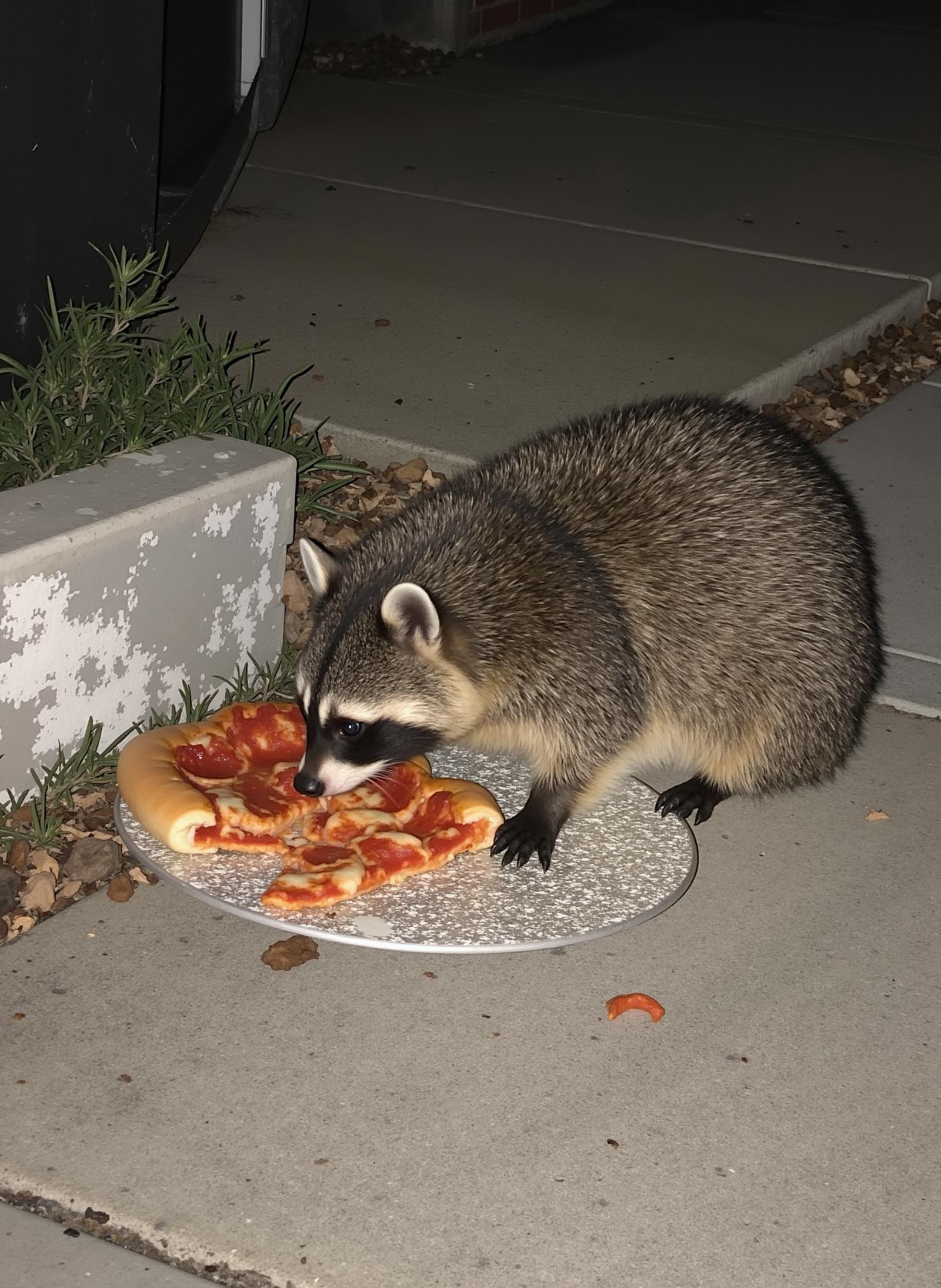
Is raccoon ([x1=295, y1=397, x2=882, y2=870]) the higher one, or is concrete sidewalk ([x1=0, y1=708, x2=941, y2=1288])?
raccoon ([x1=295, y1=397, x2=882, y2=870])

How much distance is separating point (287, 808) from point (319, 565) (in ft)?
1.78

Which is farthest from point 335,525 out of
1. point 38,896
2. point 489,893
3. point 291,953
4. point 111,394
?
point 291,953

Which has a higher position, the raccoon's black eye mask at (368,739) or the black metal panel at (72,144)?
the black metal panel at (72,144)

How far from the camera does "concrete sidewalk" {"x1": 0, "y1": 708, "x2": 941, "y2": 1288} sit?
253cm

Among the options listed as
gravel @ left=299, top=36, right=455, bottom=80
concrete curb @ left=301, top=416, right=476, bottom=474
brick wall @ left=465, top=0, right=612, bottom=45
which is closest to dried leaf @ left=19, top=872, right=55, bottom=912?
concrete curb @ left=301, top=416, right=476, bottom=474

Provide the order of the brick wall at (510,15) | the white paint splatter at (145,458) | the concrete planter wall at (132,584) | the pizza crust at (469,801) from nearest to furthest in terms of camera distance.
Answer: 1. the concrete planter wall at (132,584)
2. the pizza crust at (469,801)
3. the white paint splatter at (145,458)
4. the brick wall at (510,15)

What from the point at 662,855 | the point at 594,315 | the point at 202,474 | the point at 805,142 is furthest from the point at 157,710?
the point at 805,142

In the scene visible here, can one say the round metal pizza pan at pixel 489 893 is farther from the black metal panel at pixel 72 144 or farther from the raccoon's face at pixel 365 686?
the black metal panel at pixel 72 144

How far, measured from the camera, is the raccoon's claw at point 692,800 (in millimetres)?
3828

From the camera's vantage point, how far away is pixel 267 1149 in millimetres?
2672

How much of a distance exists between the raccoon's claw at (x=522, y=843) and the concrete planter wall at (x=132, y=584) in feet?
2.77

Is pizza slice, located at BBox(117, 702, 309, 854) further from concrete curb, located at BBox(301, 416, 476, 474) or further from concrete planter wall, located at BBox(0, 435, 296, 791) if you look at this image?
concrete curb, located at BBox(301, 416, 476, 474)

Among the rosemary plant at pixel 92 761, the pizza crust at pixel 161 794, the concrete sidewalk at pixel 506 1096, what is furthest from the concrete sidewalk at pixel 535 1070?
the rosemary plant at pixel 92 761

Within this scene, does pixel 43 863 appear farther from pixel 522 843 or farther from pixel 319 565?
pixel 522 843
